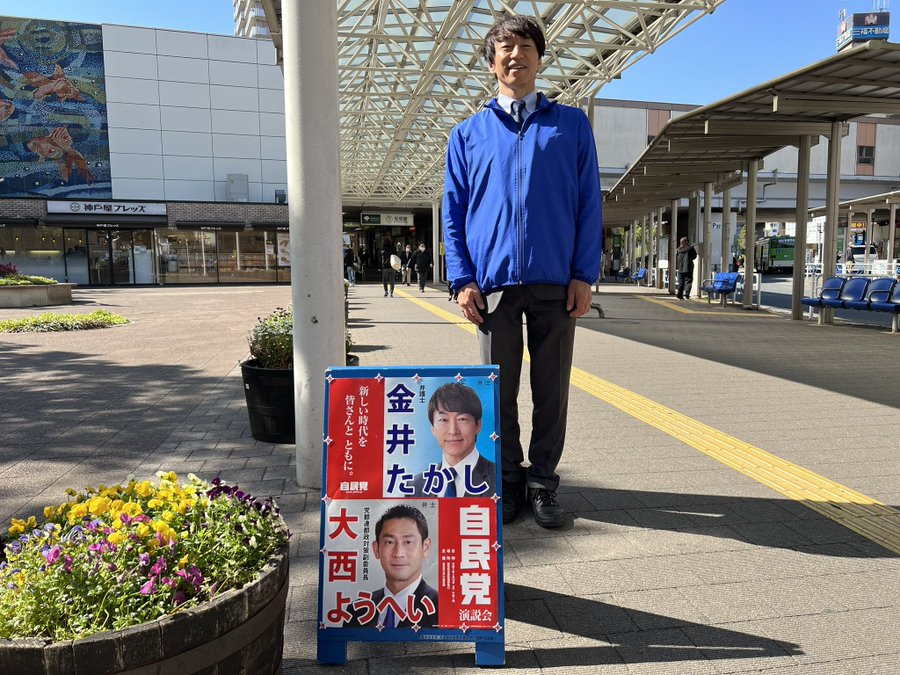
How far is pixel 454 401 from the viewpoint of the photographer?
7.38 feet

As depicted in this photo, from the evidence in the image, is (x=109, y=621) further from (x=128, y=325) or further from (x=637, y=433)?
(x=128, y=325)

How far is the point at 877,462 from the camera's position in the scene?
4289mm

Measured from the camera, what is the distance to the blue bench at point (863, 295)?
11.1 m

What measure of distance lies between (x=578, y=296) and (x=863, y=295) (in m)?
11.2

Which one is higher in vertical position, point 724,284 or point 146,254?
point 146,254

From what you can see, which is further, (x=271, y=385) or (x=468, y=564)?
(x=271, y=385)

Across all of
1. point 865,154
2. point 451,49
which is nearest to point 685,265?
point 451,49

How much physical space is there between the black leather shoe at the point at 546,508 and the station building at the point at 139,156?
111 feet

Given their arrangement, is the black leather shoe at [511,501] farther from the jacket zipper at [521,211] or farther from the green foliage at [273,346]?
the green foliage at [273,346]

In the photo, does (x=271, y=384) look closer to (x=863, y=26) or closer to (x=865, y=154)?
(x=865, y=154)

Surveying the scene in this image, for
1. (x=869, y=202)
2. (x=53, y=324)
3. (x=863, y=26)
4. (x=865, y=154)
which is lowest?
(x=53, y=324)

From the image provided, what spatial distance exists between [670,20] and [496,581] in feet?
43.6

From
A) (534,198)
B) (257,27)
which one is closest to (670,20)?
(534,198)

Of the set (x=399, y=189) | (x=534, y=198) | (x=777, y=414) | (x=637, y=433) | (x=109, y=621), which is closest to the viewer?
(x=109, y=621)
